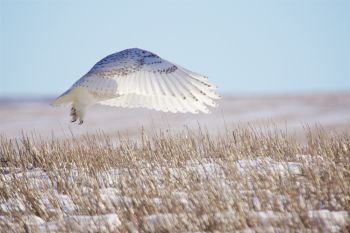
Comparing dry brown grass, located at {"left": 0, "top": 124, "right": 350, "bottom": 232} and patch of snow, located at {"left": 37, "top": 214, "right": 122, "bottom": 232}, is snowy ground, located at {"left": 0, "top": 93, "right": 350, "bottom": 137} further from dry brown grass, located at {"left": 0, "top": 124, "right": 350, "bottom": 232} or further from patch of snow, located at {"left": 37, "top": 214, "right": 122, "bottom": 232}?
patch of snow, located at {"left": 37, "top": 214, "right": 122, "bottom": 232}

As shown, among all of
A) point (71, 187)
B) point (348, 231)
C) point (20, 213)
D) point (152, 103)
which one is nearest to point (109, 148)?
point (152, 103)

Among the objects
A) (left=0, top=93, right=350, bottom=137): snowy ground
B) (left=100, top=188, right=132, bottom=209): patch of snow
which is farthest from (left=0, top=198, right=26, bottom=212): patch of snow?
(left=0, top=93, right=350, bottom=137): snowy ground

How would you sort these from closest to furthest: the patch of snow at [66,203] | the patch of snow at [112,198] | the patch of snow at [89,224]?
the patch of snow at [89,224] < the patch of snow at [112,198] < the patch of snow at [66,203]

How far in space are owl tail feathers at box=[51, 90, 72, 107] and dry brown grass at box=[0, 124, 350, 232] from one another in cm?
61

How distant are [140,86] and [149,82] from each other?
154 mm

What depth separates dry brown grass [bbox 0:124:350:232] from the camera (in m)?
6.64

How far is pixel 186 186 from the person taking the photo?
7.62m

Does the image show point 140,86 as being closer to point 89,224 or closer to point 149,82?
point 149,82

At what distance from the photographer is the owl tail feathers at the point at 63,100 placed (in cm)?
919

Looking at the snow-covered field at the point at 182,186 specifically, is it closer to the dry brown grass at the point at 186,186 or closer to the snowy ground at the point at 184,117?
the dry brown grass at the point at 186,186

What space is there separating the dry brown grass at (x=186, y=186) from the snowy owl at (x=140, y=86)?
566 mm

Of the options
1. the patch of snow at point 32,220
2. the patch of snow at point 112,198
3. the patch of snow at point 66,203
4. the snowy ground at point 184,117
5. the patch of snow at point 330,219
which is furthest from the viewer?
the snowy ground at point 184,117

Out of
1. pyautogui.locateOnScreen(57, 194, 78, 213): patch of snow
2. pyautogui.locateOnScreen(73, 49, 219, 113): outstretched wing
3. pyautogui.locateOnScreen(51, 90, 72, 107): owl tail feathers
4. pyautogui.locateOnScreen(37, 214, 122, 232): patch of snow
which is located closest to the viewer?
pyautogui.locateOnScreen(37, 214, 122, 232): patch of snow

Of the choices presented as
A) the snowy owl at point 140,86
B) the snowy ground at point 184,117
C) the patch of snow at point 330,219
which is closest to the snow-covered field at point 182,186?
the patch of snow at point 330,219
